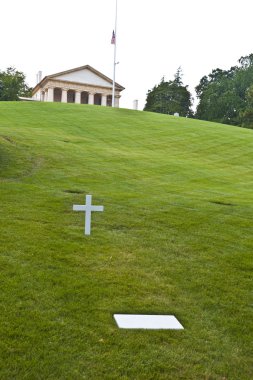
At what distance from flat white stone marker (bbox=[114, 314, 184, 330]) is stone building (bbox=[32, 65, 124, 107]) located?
73328mm

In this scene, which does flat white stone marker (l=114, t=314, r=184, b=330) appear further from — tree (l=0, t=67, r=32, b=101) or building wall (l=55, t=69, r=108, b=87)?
building wall (l=55, t=69, r=108, b=87)

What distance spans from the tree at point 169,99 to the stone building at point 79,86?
1159 centimetres

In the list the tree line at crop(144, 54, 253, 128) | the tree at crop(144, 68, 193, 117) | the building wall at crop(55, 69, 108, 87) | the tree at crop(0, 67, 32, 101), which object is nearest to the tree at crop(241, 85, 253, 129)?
the tree line at crop(144, 54, 253, 128)

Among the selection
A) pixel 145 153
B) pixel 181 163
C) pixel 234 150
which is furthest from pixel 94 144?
pixel 234 150

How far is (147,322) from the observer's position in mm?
4785

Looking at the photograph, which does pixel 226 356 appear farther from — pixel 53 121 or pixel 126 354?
pixel 53 121

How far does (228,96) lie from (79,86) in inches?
1131

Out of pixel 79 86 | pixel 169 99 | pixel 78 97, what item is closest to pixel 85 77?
pixel 79 86

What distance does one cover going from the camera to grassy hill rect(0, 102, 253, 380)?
13.3ft

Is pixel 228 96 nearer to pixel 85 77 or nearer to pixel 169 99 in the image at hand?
pixel 169 99

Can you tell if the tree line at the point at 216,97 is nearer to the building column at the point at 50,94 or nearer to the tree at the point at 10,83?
the building column at the point at 50,94

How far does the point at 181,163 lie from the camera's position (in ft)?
60.6

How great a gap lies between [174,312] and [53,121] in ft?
84.5

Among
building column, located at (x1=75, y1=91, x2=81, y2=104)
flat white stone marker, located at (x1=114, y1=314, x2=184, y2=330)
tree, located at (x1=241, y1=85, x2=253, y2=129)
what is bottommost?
flat white stone marker, located at (x1=114, y1=314, x2=184, y2=330)
